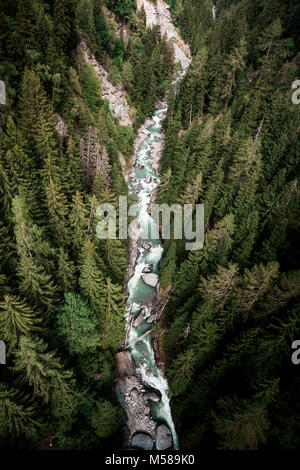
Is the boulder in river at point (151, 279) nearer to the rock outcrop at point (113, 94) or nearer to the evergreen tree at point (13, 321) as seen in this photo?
the evergreen tree at point (13, 321)

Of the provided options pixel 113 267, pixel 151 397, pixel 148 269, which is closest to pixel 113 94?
pixel 148 269

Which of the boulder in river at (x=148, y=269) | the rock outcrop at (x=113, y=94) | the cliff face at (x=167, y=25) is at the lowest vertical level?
the boulder in river at (x=148, y=269)

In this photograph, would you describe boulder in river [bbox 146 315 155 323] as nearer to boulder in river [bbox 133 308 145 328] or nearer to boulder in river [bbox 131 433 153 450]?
boulder in river [bbox 133 308 145 328]

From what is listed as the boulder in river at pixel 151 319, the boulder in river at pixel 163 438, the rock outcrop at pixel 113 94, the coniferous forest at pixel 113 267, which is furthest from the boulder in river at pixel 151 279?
the rock outcrop at pixel 113 94

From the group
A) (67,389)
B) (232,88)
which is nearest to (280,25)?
(232,88)
